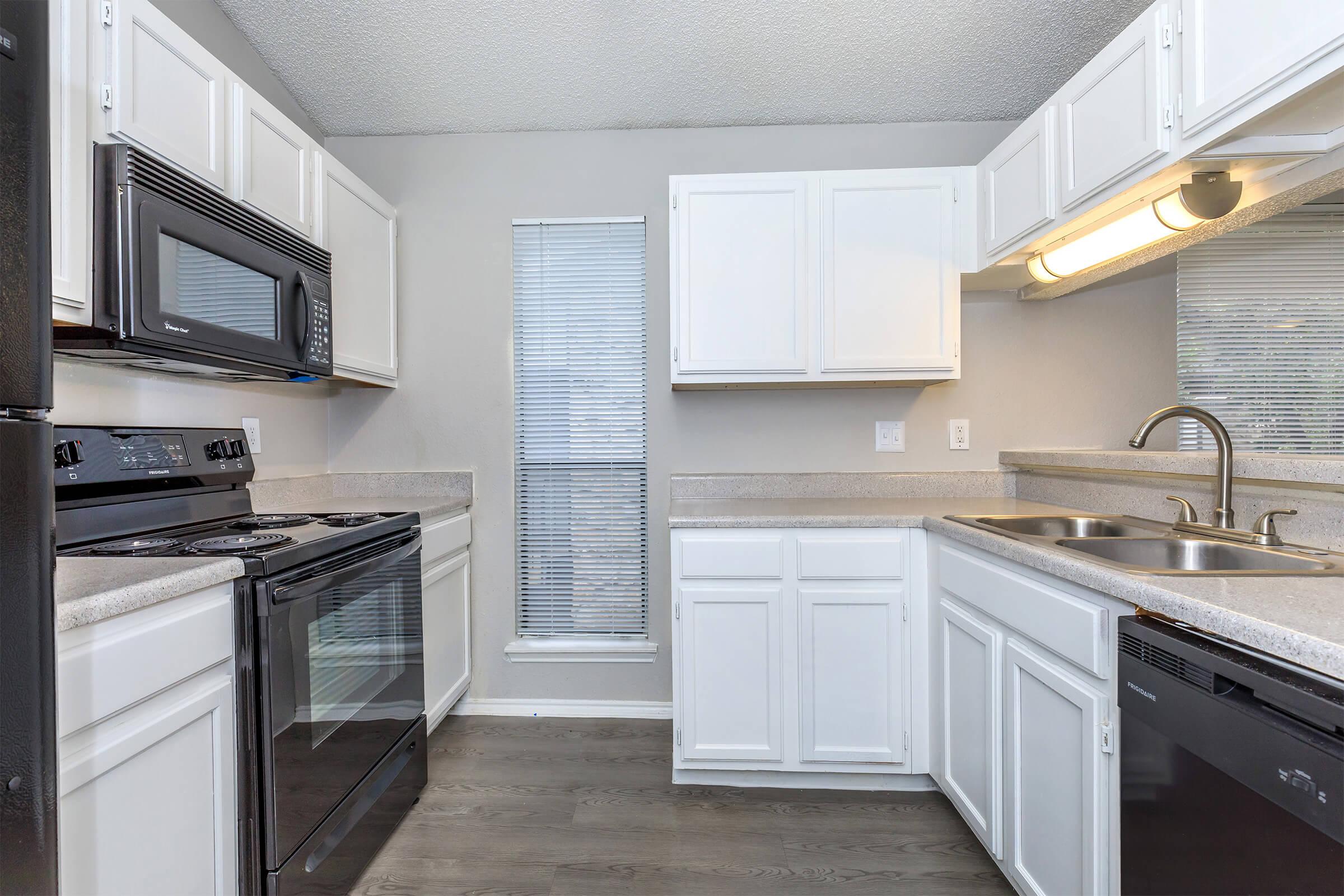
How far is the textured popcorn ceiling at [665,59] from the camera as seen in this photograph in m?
2.05

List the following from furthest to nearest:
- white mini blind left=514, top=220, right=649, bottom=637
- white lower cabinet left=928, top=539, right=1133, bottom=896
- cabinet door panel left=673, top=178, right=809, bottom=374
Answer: white mini blind left=514, top=220, right=649, bottom=637
cabinet door panel left=673, top=178, right=809, bottom=374
white lower cabinet left=928, top=539, right=1133, bottom=896

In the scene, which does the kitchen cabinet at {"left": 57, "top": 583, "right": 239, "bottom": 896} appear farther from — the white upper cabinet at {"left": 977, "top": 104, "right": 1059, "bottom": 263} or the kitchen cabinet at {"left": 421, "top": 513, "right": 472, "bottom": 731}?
the white upper cabinet at {"left": 977, "top": 104, "right": 1059, "bottom": 263}

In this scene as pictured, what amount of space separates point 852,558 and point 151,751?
1.75 meters

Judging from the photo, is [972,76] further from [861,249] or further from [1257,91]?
[1257,91]

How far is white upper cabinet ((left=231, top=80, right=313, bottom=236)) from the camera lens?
1.76 meters

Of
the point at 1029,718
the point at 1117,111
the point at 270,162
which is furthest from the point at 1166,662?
the point at 270,162

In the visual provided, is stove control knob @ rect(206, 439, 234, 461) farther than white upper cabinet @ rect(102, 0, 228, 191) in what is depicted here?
Yes

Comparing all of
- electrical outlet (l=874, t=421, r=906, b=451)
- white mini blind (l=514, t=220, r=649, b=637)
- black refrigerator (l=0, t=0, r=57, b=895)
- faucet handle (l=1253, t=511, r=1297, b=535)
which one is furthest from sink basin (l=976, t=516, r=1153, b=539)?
black refrigerator (l=0, t=0, r=57, b=895)

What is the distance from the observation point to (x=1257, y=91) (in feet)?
3.92

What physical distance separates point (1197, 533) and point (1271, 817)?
956 millimetres

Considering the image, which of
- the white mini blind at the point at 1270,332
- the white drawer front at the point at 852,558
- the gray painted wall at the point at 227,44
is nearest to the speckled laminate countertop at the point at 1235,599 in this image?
the white drawer front at the point at 852,558

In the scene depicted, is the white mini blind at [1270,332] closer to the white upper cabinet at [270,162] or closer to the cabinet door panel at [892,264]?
the cabinet door panel at [892,264]

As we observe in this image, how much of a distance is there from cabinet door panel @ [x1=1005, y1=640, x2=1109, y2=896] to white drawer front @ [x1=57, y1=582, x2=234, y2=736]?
5.39 feet

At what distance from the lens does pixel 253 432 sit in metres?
2.28
